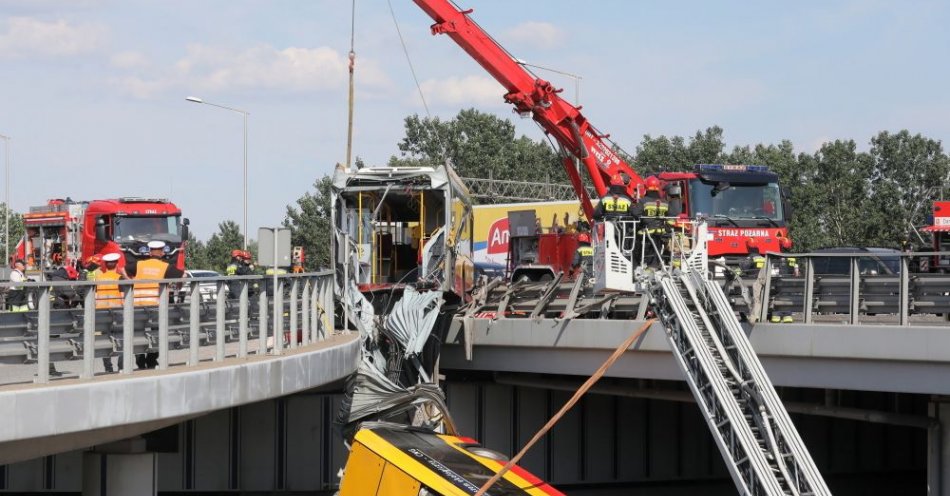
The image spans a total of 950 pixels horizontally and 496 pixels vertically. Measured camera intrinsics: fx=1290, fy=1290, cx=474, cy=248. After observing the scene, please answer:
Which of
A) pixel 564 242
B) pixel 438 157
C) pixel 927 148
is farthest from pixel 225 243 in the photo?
pixel 564 242

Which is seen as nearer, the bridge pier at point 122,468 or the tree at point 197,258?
the bridge pier at point 122,468

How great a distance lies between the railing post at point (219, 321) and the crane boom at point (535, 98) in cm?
1226

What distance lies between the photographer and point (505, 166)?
7512 centimetres

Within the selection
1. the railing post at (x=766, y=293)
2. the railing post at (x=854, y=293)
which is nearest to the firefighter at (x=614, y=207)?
the railing post at (x=766, y=293)

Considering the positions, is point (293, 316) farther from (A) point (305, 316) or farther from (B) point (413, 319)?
(B) point (413, 319)

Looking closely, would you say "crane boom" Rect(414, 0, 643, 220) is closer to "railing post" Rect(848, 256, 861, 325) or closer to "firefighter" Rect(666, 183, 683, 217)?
"firefighter" Rect(666, 183, 683, 217)

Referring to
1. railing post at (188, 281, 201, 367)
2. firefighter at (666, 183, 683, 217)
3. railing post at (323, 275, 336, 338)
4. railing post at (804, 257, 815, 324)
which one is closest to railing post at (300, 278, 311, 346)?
railing post at (323, 275, 336, 338)

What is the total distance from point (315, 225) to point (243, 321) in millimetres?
56978

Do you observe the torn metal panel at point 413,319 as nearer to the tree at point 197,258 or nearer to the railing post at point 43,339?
the railing post at point 43,339

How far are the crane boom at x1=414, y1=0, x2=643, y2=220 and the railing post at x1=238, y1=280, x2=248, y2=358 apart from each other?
11.8 m

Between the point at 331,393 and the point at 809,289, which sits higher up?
the point at 809,289

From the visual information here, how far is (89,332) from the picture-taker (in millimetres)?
11016

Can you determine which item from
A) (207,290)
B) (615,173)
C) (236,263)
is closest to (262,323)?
(207,290)

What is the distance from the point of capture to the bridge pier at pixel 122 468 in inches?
539
